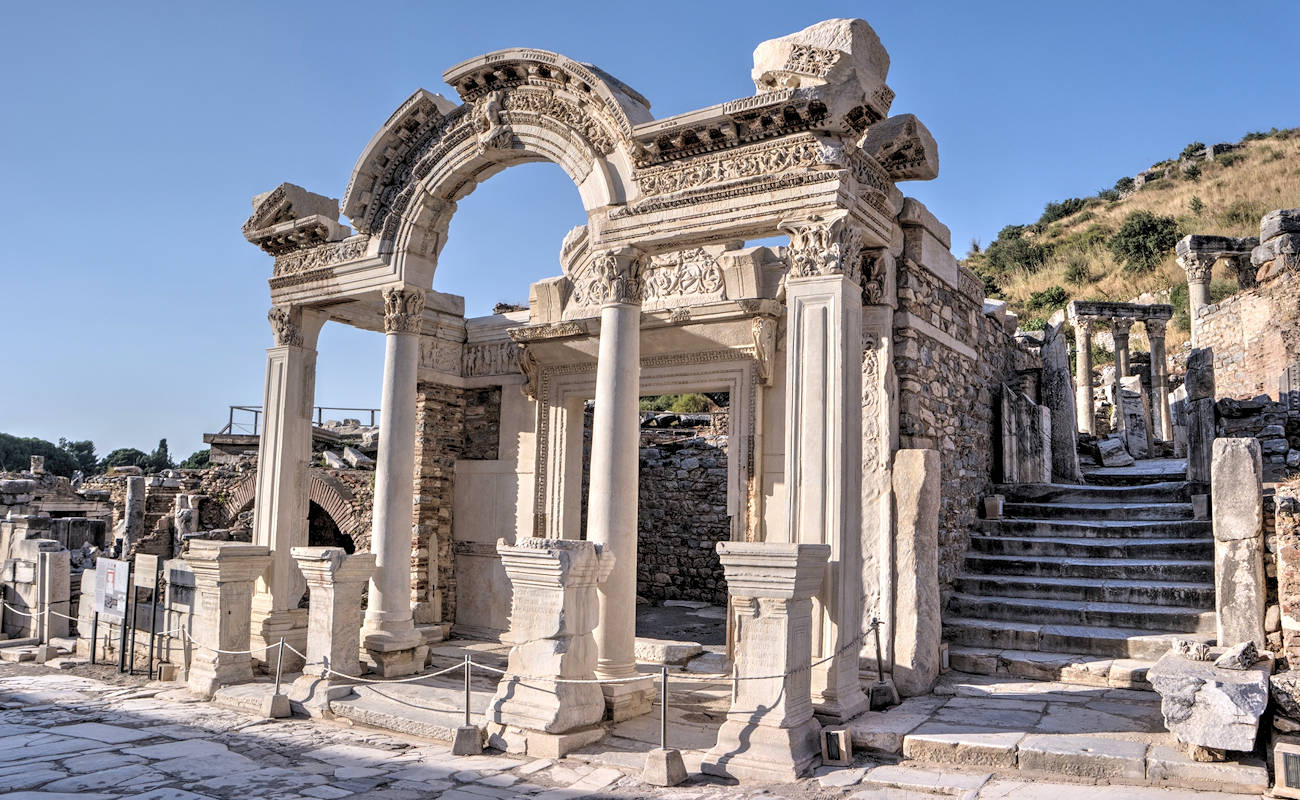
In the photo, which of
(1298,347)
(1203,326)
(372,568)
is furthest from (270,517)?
(1203,326)

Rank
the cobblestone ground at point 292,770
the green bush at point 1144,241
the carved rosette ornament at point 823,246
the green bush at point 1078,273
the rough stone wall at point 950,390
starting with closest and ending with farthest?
the cobblestone ground at point 292,770 → the carved rosette ornament at point 823,246 → the rough stone wall at point 950,390 → the green bush at point 1144,241 → the green bush at point 1078,273

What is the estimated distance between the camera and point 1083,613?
7984 mm

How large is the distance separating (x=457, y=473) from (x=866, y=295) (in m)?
7.03

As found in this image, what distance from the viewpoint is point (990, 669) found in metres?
7.67

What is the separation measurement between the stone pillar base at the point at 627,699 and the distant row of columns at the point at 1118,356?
1594cm

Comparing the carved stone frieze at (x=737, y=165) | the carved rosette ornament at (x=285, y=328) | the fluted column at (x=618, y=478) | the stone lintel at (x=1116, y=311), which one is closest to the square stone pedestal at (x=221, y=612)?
the carved rosette ornament at (x=285, y=328)

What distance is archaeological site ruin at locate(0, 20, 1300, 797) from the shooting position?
6.12 meters

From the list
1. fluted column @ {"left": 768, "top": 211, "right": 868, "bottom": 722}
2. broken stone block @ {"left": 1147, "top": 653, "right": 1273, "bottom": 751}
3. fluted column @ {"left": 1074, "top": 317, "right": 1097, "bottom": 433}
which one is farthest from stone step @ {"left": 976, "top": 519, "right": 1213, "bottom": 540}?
fluted column @ {"left": 1074, "top": 317, "right": 1097, "bottom": 433}

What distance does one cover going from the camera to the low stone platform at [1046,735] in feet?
17.1

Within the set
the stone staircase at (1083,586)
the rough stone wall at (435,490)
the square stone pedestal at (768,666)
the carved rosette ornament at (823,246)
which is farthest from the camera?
the rough stone wall at (435,490)

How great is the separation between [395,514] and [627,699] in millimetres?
3668

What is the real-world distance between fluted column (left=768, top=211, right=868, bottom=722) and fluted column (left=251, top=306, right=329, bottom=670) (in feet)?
21.2

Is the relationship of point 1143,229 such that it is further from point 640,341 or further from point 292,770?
point 292,770

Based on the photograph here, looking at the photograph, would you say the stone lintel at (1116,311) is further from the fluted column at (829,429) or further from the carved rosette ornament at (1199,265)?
the fluted column at (829,429)
